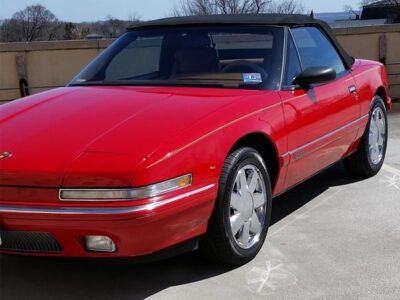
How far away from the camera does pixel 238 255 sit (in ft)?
11.3

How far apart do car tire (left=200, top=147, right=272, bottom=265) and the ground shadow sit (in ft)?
0.56

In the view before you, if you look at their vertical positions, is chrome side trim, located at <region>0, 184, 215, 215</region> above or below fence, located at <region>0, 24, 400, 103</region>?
below

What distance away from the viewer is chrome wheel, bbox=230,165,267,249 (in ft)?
11.3

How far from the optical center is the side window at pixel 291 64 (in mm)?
4125

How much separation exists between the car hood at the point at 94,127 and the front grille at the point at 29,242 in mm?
251

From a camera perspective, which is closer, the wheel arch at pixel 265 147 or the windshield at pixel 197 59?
the wheel arch at pixel 265 147

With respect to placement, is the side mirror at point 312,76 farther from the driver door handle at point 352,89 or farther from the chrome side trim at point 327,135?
the driver door handle at point 352,89

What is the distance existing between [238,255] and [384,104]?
3.10 metres

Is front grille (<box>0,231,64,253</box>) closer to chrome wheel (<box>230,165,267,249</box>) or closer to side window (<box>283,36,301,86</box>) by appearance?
chrome wheel (<box>230,165,267,249</box>)

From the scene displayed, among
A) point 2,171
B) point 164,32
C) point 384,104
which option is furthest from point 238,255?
point 384,104

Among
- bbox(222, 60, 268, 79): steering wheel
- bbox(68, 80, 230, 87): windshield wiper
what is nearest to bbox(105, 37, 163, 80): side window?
bbox(68, 80, 230, 87): windshield wiper

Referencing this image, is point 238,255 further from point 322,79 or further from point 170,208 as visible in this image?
point 322,79

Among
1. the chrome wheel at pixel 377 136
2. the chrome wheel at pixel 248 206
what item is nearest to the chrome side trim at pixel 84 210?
the chrome wheel at pixel 248 206

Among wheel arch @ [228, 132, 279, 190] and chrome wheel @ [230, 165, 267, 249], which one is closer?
chrome wheel @ [230, 165, 267, 249]
